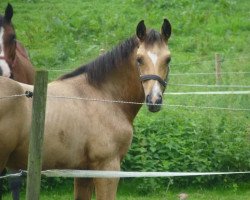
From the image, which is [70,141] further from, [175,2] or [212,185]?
[175,2]

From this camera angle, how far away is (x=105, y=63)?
5.28 metres

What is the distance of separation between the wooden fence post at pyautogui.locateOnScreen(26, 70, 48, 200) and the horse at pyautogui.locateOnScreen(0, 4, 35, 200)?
233 centimetres

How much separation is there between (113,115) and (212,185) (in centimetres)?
348

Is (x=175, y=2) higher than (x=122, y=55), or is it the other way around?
(x=175, y=2)

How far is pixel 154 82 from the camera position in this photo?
502 centimetres

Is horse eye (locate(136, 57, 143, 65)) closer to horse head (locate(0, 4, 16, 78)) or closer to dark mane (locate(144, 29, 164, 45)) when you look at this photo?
dark mane (locate(144, 29, 164, 45))

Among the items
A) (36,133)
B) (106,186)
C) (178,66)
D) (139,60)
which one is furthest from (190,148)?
(178,66)

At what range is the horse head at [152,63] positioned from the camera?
4.99 m

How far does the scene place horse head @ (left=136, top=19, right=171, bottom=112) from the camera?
16.4ft

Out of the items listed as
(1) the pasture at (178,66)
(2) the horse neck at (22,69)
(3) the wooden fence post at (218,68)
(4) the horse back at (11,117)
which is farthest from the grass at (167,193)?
(3) the wooden fence post at (218,68)

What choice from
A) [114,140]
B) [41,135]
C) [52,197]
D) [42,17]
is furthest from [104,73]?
[42,17]

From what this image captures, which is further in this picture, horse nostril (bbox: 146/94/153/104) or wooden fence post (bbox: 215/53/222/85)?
wooden fence post (bbox: 215/53/222/85)

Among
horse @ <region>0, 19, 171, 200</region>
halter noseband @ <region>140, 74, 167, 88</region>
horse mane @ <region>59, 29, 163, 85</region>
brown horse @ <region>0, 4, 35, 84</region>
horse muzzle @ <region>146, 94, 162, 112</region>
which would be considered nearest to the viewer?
horse @ <region>0, 19, 171, 200</region>

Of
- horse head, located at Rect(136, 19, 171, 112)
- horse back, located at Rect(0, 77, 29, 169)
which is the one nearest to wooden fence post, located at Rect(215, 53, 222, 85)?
horse head, located at Rect(136, 19, 171, 112)
